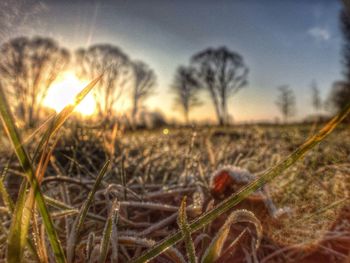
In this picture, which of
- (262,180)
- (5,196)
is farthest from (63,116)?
(262,180)

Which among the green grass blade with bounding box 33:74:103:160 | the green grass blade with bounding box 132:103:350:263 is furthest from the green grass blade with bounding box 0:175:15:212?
the green grass blade with bounding box 132:103:350:263

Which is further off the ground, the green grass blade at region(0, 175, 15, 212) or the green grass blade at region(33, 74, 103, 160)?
the green grass blade at region(33, 74, 103, 160)

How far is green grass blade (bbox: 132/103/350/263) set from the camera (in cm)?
44

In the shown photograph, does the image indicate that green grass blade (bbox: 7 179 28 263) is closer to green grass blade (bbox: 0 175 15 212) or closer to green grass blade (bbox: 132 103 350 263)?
green grass blade (bbox: 0 175 15 212)

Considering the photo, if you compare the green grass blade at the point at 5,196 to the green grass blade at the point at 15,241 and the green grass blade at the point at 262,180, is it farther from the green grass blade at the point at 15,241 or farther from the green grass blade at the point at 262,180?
the green grass blade at the point at 262,180

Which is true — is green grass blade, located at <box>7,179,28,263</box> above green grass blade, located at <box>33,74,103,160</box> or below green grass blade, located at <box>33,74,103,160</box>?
below

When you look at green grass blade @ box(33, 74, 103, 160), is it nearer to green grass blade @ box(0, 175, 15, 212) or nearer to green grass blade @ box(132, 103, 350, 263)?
green grass blade @ box(0, 175, 15, 212)

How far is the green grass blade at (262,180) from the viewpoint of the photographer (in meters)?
0.44

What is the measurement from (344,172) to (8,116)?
1.11 metres

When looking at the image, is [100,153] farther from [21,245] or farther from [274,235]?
[21,245]

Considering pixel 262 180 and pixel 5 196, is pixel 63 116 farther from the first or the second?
pixel 262 180

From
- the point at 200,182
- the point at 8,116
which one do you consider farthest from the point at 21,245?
the point at 200,182

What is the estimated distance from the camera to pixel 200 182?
46.5 inches

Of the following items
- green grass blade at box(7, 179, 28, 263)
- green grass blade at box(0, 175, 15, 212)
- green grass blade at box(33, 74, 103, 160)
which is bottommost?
green grass blade at box(7, 179, 28, 263)
